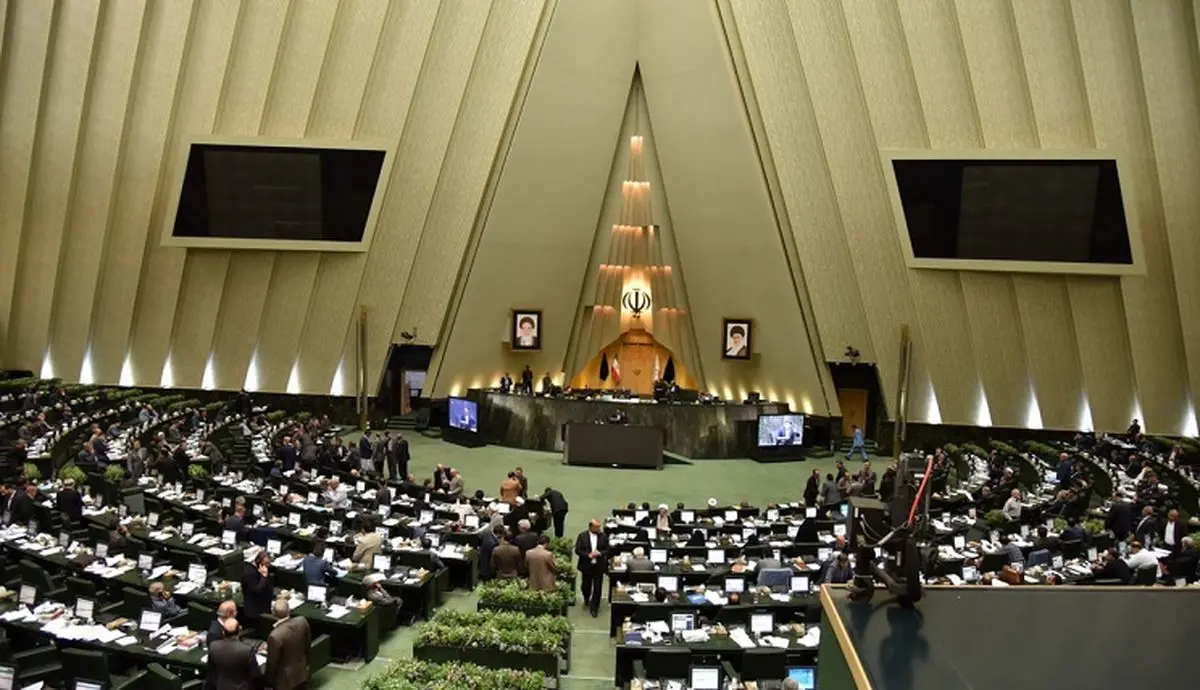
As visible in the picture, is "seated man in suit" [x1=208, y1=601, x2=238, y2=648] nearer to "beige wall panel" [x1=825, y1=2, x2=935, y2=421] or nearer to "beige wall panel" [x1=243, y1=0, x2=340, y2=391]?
"beige wall panel" [x1=243, y1=0, x2=340, y2=391]

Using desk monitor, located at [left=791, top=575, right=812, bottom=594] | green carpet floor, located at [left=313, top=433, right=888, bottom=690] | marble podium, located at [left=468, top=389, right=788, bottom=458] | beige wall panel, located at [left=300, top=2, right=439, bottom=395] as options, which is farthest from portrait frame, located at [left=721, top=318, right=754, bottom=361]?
desk monitor, located at [left=791, top=575, right=812, bottom=594]

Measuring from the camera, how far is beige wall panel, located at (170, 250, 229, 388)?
25.7 meters

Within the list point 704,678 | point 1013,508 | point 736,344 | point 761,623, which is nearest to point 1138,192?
point 1013,508

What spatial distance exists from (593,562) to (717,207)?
15.8 meters

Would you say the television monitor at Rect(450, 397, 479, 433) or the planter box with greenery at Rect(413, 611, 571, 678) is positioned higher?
the television monitor at Rect(450, 397, 479, 433)

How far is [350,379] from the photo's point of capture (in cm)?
2694

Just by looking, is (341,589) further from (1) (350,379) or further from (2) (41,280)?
(2) (41,280)

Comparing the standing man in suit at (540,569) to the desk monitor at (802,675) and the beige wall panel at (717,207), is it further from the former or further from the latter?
the beige wall panel at (717,207)

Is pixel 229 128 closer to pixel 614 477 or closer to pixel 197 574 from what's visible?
pixel 614 477

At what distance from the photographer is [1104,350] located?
22547 millimetres

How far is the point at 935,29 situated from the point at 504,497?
49.7 feet

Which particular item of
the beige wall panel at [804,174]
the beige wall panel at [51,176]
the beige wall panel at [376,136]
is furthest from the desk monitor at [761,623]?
the beige wall panel at [51,176]

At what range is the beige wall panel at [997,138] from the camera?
2031 centimetres

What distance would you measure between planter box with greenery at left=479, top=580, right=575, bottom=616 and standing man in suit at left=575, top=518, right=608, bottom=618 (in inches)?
69.8
